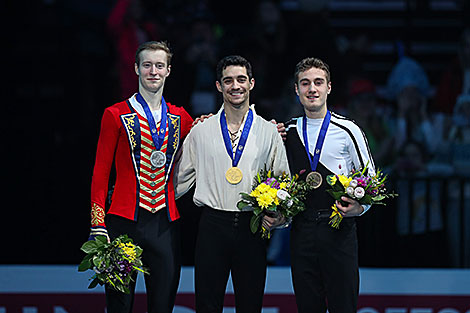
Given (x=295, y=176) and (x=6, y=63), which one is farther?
(x=6, y=63)

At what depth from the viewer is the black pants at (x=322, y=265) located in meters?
4.86

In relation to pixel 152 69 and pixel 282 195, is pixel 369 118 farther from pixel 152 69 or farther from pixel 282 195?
pixel 152 69

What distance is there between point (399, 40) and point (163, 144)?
5139 mm

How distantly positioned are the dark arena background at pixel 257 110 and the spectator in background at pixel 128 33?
0.05 ft

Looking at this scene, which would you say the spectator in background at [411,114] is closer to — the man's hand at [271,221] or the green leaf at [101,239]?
the man's hand at [271,221]

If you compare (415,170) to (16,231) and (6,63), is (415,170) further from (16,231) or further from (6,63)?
(6,63)

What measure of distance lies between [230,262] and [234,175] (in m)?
0.58

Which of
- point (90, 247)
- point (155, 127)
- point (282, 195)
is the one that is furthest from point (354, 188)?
point (90, 247)

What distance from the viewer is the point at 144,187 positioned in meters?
4.81

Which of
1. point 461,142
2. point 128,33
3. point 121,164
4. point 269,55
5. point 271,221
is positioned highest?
point 128,33

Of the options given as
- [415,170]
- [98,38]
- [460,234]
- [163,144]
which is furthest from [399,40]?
[163,144]

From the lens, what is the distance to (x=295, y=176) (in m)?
4.90

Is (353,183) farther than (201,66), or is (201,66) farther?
(201,66)

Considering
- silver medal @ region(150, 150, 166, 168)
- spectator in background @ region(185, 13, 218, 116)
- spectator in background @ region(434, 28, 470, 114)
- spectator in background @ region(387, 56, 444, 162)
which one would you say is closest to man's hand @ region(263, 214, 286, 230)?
silver medal @ region(150, 150, 166, 168)
